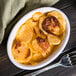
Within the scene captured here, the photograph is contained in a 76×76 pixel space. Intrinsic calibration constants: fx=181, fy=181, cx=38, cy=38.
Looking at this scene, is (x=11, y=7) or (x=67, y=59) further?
(x=67, y=59)

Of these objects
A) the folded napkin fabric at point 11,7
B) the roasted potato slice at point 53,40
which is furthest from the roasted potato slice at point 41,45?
the folded napkin fabric at point 11,7

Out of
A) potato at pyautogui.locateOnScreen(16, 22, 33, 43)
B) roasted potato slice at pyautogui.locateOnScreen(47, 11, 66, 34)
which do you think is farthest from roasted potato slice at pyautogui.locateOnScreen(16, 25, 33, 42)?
roasted potato slice at pyautogui.locateOnScreen(47, 11, 66, 34)

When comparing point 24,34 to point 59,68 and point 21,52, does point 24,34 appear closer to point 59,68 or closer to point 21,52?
point 21,52

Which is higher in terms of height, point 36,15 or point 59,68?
point 36,15

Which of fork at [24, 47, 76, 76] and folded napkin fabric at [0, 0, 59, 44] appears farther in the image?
fork at [24, 47, 76, 76]

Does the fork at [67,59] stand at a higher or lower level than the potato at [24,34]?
lower

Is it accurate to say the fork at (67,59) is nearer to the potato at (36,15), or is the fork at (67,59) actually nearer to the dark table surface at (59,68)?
the dark table surface at (59,68)

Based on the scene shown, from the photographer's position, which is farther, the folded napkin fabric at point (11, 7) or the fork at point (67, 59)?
the fork at point (67, 59)

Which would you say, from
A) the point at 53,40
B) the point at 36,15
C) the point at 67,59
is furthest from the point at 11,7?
A: the point at 67,59

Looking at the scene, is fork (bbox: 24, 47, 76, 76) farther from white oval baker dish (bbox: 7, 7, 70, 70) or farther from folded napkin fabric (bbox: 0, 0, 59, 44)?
folded napkin fabric (bbox: 0, 0, 59, 44)
